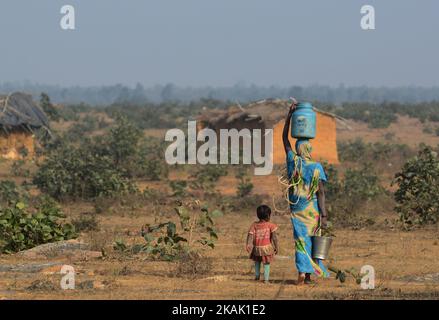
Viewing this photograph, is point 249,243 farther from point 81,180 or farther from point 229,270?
point 81,180

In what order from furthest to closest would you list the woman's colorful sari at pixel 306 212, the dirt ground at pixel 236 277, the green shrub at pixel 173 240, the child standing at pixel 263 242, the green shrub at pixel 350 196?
1. the green shrub at pixel 350 196
2. the green shrub at pixel 173 240
3. the child standing at pixel 263 242
4. the woman's colorful sari at pixel 306 212
5. the dirt ground at pixel 236 277

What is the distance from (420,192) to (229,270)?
6.04 meters

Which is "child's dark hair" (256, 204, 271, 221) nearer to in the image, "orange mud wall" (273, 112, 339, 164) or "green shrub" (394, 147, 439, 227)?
"green shrub" (394, 147, 439, 227)

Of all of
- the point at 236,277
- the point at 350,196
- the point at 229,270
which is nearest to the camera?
the point at 236,277

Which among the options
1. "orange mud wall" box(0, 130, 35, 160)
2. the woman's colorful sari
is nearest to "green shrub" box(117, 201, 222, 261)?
the woman's colorful sari

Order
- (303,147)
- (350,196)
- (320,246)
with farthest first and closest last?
(350,196) < (303,147) < (320,246)

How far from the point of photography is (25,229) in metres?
12.0

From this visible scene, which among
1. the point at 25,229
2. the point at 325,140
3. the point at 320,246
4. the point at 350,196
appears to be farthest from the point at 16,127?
the point at 320,246

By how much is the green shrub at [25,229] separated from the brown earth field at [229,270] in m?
0.42

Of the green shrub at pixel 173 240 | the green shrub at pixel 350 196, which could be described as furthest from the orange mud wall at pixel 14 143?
the green shrub at pixel 173 240

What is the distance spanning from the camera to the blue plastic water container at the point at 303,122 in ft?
30.5

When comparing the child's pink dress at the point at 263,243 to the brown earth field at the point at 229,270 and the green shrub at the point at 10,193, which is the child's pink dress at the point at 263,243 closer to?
the brown earth field at the point at 229,270

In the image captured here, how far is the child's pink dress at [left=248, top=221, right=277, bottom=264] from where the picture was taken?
31.2ft
